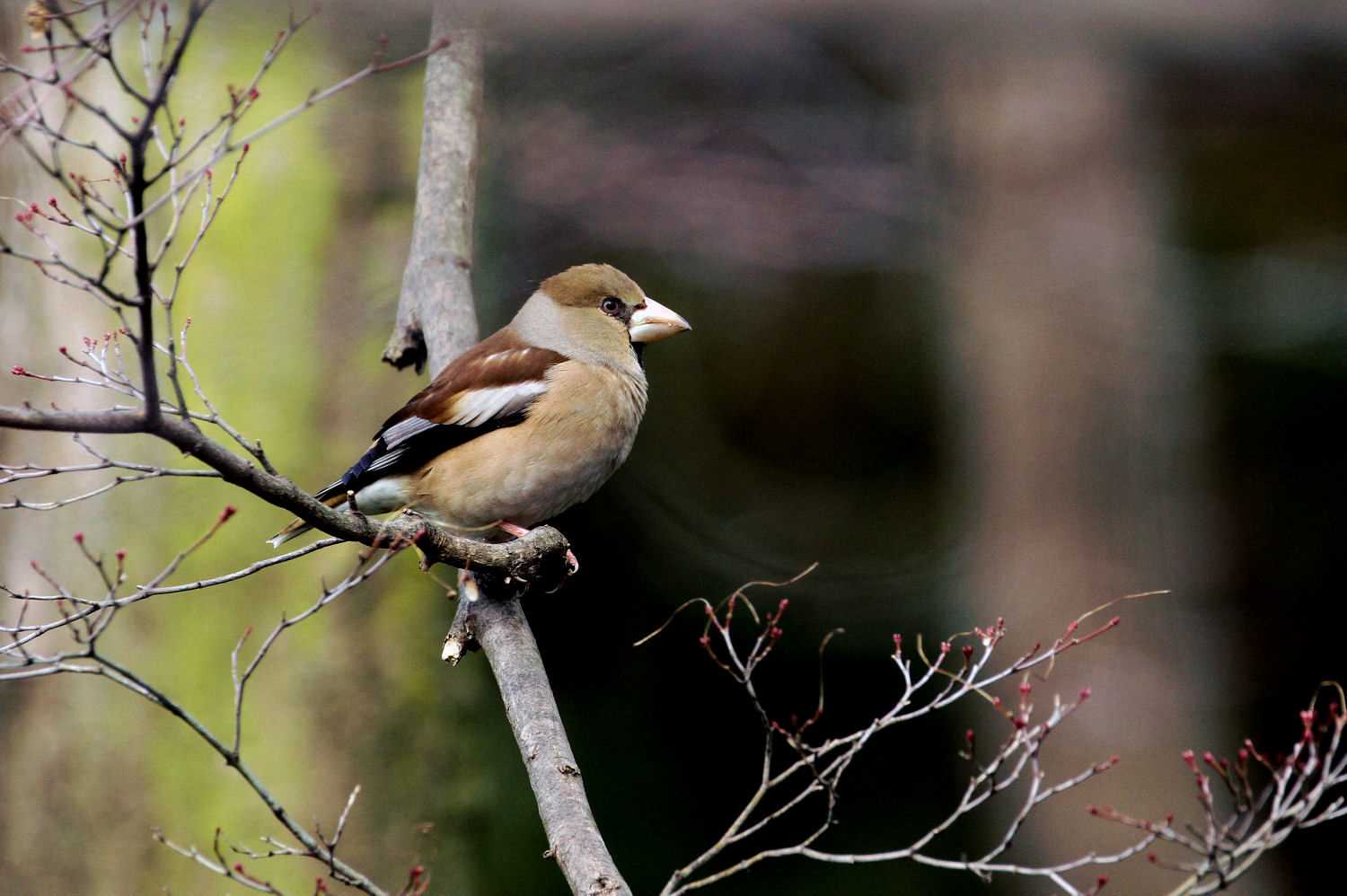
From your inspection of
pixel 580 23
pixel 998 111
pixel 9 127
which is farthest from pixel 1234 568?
pixel 9 127

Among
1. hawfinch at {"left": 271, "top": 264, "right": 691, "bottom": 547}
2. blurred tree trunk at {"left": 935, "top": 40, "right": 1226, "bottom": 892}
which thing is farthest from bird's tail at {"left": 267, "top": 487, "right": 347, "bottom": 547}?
blurred tree trunk at {"left": 935, "top": 40, "right": 1226, "bottom": 892}

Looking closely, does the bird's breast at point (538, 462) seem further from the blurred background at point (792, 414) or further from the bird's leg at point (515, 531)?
the blurred background at point (792, 414)

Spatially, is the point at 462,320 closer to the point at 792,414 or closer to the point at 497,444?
the point at 497,444

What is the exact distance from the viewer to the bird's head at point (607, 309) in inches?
155

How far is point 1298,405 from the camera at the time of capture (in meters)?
7.22

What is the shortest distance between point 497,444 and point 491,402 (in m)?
0.12

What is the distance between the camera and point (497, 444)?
3.46 meters

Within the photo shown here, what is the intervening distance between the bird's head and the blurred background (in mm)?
394

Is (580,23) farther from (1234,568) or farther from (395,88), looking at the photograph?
(1234,568)

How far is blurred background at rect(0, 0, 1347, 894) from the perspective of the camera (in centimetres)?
510

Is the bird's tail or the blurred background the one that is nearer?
the bird's tail

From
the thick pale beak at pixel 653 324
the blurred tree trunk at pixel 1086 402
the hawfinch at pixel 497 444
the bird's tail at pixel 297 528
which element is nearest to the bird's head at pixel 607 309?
the thick pale beak at pixel 653 324

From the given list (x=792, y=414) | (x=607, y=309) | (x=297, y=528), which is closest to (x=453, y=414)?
(x=297, y=528)

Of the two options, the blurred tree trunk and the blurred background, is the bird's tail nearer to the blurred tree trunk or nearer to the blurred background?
the blurred background
